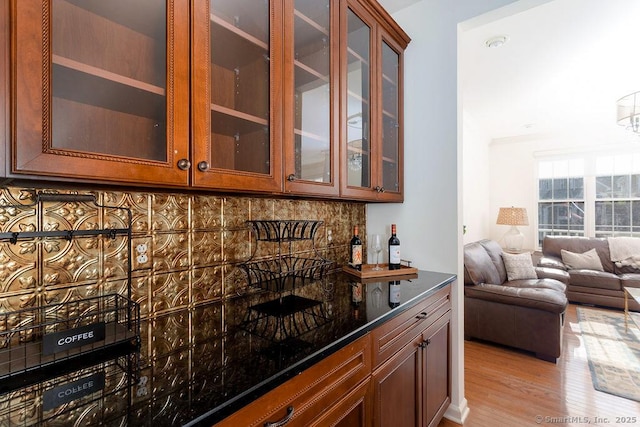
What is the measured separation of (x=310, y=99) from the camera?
1.42 metres

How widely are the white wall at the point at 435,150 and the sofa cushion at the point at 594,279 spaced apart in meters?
3.30

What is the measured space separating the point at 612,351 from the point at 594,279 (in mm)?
1540

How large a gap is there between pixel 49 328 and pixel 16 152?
59 centimetres

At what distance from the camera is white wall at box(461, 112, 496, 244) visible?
180 inches

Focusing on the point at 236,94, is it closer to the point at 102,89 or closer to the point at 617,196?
the point at 102,89

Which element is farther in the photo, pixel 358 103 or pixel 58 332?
pixel 358 103

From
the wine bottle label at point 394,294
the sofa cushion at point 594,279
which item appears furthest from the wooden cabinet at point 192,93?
the sofa cushion at point 594,279

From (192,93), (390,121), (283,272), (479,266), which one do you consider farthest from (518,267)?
(192,93)

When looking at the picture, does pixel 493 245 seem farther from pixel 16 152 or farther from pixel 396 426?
pixel 16 152

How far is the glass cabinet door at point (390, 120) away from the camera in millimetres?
1933

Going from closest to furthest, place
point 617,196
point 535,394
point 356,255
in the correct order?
point 356,255 < point 535,394 < point 617,196

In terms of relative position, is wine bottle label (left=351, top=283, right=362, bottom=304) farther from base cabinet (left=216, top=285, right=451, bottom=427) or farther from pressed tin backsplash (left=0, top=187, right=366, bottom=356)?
pressed tin backsplash (left=0, top=187, right=366, bottom=356)

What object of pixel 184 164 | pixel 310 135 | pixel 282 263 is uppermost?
pixel 310 135

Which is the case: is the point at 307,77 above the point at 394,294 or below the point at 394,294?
above
